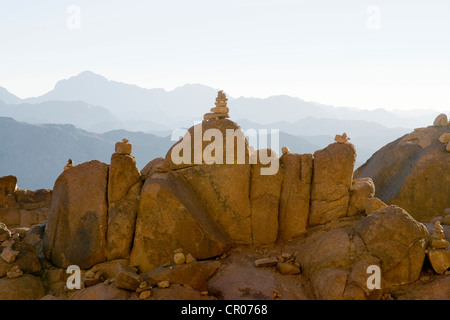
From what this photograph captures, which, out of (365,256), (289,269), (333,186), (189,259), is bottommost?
(289,269)

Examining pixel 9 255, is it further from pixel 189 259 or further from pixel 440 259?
pixel 440 259

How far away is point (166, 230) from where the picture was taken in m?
13.6

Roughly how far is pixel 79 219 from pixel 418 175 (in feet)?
58.8

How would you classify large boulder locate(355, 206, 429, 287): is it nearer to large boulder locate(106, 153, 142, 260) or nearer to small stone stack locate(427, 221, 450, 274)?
small stone stack locate(427, 221, 450, 274)

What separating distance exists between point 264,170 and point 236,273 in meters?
5.06

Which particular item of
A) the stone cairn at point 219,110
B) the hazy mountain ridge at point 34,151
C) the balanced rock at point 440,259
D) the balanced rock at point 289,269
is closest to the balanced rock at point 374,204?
the balanced rock at point 440,259

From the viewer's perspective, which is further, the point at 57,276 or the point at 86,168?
the point at 86,168

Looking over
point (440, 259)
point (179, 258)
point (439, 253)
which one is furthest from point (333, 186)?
point (179, 258)

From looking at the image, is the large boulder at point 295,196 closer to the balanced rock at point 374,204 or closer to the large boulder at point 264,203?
the large boulder at point 264,203

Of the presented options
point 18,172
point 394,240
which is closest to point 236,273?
point 394,240

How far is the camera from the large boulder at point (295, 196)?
1524cm

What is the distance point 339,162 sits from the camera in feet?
49.9

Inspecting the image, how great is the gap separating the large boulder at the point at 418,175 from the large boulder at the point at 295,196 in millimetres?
6649
